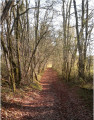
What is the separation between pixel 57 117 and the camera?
19.3ft

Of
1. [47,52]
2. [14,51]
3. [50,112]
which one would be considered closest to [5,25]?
[14,51]

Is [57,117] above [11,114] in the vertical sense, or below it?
below

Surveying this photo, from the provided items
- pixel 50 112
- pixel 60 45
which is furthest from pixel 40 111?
pixel 60 45

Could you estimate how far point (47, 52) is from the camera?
18.6 meters

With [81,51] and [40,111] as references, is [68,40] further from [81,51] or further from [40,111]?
[40,111]

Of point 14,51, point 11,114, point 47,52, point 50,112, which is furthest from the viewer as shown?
point 47,52

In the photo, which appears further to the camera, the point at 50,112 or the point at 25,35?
the point at 25,35

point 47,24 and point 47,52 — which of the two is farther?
point 47,52

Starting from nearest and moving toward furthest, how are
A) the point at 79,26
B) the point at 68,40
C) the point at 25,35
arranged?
the point at 25,35, the point at 79,26, the point at 68,40

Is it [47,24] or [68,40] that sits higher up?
[47,24]

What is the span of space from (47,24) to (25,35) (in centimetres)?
259

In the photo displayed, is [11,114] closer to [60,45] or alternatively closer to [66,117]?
[66,117]

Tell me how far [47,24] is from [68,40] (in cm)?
365

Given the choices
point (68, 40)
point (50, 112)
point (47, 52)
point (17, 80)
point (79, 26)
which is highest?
point (79, 26)
